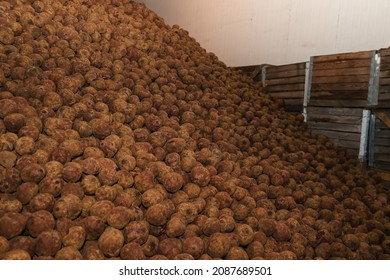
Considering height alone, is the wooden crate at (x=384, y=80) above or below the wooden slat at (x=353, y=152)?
above

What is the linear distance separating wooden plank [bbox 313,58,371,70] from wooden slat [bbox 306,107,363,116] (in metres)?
0.54

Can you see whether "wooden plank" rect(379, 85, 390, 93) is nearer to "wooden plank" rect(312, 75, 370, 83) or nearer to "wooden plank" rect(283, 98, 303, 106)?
"wooden plank" rect(312, 75, 370, 83)

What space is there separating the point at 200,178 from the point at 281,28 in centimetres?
465

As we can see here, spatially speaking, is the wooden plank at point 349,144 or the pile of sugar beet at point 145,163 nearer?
the pile of sugar beet at point 145,163

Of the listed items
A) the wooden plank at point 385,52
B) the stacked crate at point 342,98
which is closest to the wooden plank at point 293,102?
the stacked crate at point 342,98

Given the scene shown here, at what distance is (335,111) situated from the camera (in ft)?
15.2

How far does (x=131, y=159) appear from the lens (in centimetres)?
242

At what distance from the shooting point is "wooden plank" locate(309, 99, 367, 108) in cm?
430

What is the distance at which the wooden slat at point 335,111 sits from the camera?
4379 mm

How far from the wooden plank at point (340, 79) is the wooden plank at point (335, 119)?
1.50ft

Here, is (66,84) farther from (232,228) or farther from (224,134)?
(232,228)

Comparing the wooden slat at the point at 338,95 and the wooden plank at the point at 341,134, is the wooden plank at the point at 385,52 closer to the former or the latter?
the wooden slat at the point at 338,95

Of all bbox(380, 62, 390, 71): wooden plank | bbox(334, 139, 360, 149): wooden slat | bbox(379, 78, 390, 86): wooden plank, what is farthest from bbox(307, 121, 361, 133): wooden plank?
bbox(380, 62, 390, 71): wooden plank

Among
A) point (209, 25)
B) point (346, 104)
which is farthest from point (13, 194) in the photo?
point (209, 25)
